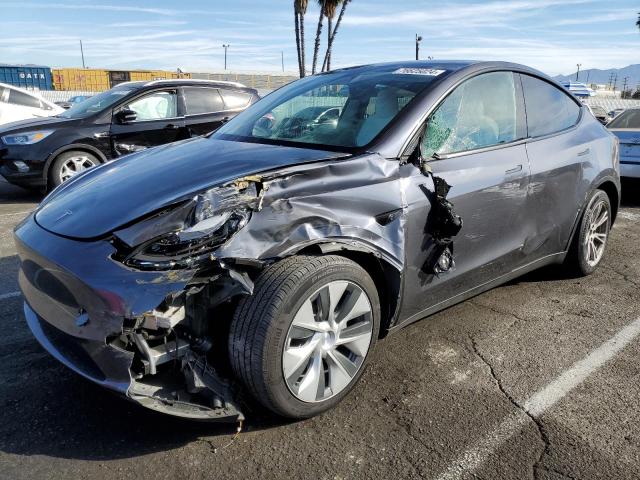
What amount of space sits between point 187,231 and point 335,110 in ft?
4.85

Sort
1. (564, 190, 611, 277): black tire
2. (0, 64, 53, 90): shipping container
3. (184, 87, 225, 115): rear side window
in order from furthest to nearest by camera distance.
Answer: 1. (0, 64, 53, 90): shipping container
2. (184, 87, 225, 115): rear side window
3. (564, 190, 611, 277): black tire

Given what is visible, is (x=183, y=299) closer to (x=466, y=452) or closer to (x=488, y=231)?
(x=466, y=452)

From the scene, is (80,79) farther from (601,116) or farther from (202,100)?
(601,116)

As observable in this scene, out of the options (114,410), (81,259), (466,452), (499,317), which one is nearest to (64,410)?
(114,410)

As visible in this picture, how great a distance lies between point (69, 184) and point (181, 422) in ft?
5.03

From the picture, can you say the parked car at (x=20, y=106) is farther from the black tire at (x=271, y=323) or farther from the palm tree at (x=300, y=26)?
the palm tree at (x=300, y=26)

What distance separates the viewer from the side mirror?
24.0 feet

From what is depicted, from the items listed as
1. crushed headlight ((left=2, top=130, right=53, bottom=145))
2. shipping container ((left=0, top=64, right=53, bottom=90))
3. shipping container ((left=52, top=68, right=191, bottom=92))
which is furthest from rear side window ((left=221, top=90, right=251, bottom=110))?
shipping container ((left=0, top=64, right=53, bottom=90))

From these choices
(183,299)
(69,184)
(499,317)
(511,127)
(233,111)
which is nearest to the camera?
(183,299)

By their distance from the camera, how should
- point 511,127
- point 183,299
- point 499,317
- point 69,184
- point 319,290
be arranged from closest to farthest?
point 183,299 < point 319,290 < point 69,184 < point 511,127 < point 499,317

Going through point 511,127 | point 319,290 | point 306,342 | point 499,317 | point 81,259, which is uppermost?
point 511,127

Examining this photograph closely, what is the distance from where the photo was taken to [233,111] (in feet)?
27.2

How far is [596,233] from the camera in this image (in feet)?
14.5

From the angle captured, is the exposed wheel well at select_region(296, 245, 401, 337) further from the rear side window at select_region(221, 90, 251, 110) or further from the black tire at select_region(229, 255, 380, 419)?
the rear side window at select_region(221, 90, 251, 110)
